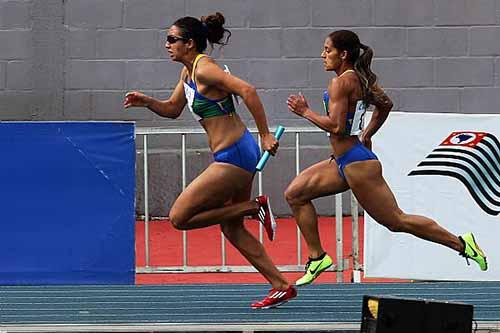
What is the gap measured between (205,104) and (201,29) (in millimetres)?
475

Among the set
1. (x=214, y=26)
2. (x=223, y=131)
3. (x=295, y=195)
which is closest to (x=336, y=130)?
(x=295, y=195)

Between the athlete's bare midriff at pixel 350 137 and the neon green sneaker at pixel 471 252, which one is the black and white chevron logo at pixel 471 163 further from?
the athlete's bare midriff at pixel 350 137

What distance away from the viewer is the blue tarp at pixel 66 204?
9.41 metres

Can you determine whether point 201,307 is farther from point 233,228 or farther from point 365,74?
point 365,74

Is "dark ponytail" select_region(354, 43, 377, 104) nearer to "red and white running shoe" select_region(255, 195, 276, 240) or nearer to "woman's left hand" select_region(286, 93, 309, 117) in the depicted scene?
"woman's left hand" select_region(286, 93, 309, 117)

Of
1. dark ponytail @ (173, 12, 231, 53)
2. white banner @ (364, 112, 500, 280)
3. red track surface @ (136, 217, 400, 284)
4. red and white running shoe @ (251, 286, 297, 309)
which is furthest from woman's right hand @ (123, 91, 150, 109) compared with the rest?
red track surface @ (136, 217, 400, 284)

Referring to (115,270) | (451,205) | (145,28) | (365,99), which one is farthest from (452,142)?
(145,28)

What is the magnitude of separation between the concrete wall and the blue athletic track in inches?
159

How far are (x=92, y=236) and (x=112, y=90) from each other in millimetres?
4014

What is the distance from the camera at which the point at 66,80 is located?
13.2m

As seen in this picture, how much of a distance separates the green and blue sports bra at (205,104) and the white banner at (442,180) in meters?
2.25

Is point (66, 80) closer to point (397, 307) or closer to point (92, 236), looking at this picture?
point (92, 236)

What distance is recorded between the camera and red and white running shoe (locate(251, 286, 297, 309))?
25.8 feet

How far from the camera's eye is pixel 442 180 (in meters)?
9.59
